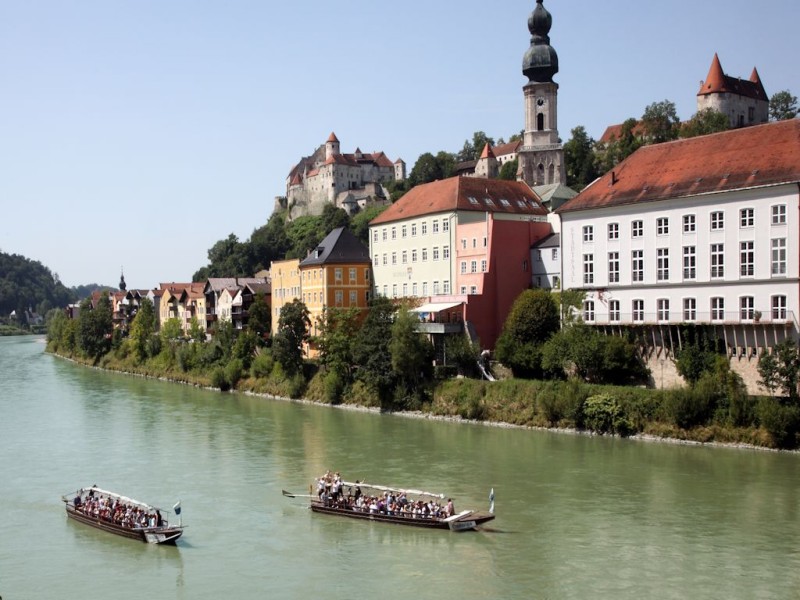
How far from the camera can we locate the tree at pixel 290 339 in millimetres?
58656

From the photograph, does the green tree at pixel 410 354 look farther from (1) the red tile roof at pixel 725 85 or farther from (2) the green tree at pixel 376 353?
(1) the red tile roof at pixel 725 85

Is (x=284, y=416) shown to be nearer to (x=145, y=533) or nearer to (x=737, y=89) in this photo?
(x=145, y=533)

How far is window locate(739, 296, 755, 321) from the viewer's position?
40.4m

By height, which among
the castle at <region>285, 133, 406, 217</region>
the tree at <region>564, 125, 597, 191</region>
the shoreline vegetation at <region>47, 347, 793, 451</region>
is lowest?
the shoreline vegetation at <region>47, 347, 793, 451</region>

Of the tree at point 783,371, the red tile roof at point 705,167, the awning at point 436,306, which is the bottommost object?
the tree at point 783,371

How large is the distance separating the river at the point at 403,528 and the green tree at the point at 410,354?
288 centimetres

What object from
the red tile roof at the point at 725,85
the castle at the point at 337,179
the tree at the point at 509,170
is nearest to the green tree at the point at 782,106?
the red tile roof at the point at 725,85

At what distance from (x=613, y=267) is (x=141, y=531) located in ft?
92.9

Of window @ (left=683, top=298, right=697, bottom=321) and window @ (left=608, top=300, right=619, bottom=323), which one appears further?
window @ (left=608, top=300, right=619, bottom=323)

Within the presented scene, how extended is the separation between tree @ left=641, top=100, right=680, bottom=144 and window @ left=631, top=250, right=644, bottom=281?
45229 mm

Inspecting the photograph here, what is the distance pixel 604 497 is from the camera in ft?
100

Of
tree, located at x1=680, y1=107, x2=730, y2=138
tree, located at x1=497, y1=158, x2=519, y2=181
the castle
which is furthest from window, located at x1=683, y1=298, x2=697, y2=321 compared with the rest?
the castle

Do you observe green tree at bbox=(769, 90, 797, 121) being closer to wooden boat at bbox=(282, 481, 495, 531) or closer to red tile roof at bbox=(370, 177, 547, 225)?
red tile roof at bbox=(370, 177, 547, 225)

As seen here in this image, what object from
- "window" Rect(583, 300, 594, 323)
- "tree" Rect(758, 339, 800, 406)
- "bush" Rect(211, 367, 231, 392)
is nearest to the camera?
"tree" Rect(758, 339, 800, 406)
